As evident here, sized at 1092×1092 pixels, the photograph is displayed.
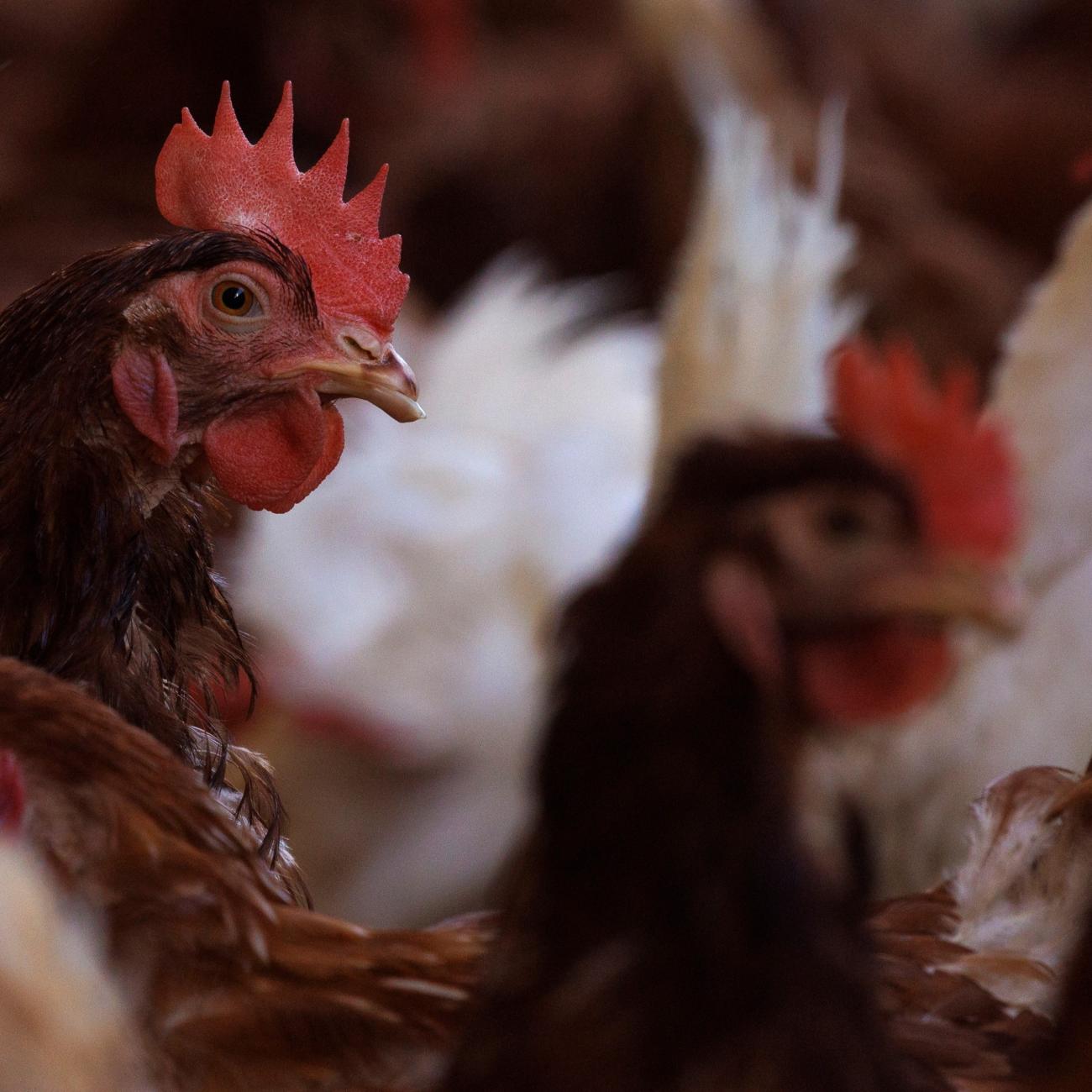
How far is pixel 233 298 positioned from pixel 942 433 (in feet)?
3.11

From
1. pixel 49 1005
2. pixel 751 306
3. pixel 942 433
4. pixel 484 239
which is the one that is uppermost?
pixel 484 239

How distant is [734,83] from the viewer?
412 cm

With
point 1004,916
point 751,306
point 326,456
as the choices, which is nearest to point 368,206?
point 326,456

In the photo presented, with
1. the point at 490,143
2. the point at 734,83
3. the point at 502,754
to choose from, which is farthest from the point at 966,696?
the point at 490,143

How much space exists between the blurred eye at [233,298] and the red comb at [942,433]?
23.4 inches

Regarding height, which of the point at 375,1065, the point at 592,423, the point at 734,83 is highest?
the point at 734,83

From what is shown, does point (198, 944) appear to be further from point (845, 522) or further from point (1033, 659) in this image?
point (1033, 659)

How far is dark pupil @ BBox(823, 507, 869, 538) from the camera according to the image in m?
1.01

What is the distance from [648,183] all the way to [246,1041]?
3536 mm

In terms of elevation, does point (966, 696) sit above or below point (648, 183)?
below

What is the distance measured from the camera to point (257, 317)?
1.32 metres

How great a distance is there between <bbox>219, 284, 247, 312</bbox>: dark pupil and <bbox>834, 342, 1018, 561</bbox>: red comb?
600mm

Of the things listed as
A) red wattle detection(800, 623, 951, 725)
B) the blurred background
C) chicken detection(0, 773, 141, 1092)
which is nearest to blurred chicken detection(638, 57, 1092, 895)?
the blurred background

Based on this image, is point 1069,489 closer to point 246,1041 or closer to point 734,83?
point 246,1041
